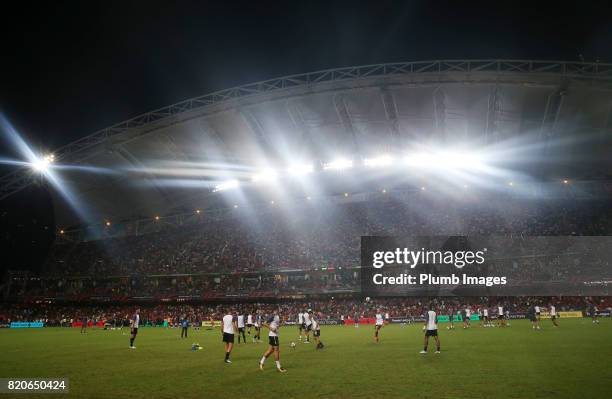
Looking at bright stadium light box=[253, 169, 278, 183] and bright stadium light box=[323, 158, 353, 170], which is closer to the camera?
bright stadium light box=[323, 158, 353, 170]

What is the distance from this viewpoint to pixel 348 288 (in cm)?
5006

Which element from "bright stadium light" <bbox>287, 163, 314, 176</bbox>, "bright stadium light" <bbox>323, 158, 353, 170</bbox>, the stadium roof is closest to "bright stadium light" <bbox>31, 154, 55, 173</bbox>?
the stadium roof

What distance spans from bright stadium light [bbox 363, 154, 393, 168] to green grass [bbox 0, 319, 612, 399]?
1274 inches

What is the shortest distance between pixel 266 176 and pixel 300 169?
4.69m

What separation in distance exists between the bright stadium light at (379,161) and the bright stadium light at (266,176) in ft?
37.3

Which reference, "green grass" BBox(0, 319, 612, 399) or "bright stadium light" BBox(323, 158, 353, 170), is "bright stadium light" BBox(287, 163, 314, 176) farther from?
"green grass" BBox(0, 319, 612, 399)

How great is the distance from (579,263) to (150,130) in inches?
1717

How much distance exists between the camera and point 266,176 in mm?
57625

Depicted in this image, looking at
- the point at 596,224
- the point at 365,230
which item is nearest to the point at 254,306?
the point at 365,230

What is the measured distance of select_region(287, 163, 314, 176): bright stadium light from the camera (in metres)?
55.3

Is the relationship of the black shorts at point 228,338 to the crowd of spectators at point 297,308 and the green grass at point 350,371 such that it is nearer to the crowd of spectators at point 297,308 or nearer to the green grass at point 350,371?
the green grass at point 350,371

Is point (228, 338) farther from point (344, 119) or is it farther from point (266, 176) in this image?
point (266, 176)

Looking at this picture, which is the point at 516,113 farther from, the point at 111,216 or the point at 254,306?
the point at 111,216

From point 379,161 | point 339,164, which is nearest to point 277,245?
point 339,164
